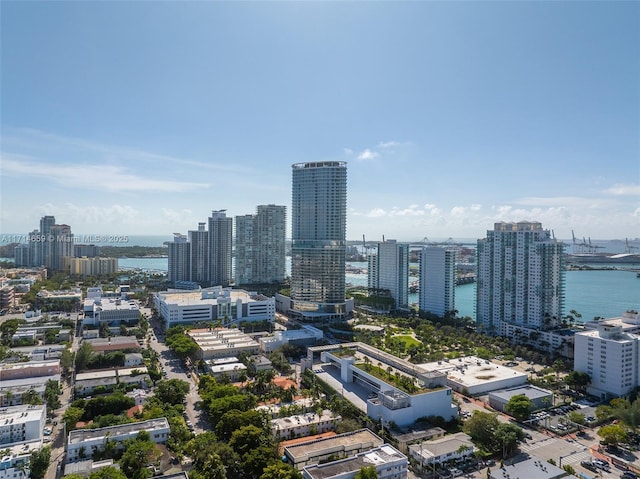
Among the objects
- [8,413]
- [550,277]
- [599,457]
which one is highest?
[550,277]

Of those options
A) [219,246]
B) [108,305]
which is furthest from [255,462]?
[219,246]

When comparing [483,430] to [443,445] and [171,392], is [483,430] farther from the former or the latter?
[171,392]

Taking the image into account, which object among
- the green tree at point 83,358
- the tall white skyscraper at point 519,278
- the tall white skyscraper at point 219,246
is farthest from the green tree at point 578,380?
the tall white skyscraper at point 219,246

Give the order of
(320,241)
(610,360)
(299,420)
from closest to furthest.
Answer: (299,420) < (610,360) < (320,241)

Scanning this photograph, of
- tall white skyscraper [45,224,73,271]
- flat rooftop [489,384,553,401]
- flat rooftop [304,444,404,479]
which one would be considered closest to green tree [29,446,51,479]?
flat rooftop [304,444,404,479]

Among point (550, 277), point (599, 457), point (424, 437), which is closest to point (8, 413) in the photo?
point (424, 437)

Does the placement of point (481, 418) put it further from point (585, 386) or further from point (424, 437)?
point (585, 386)
